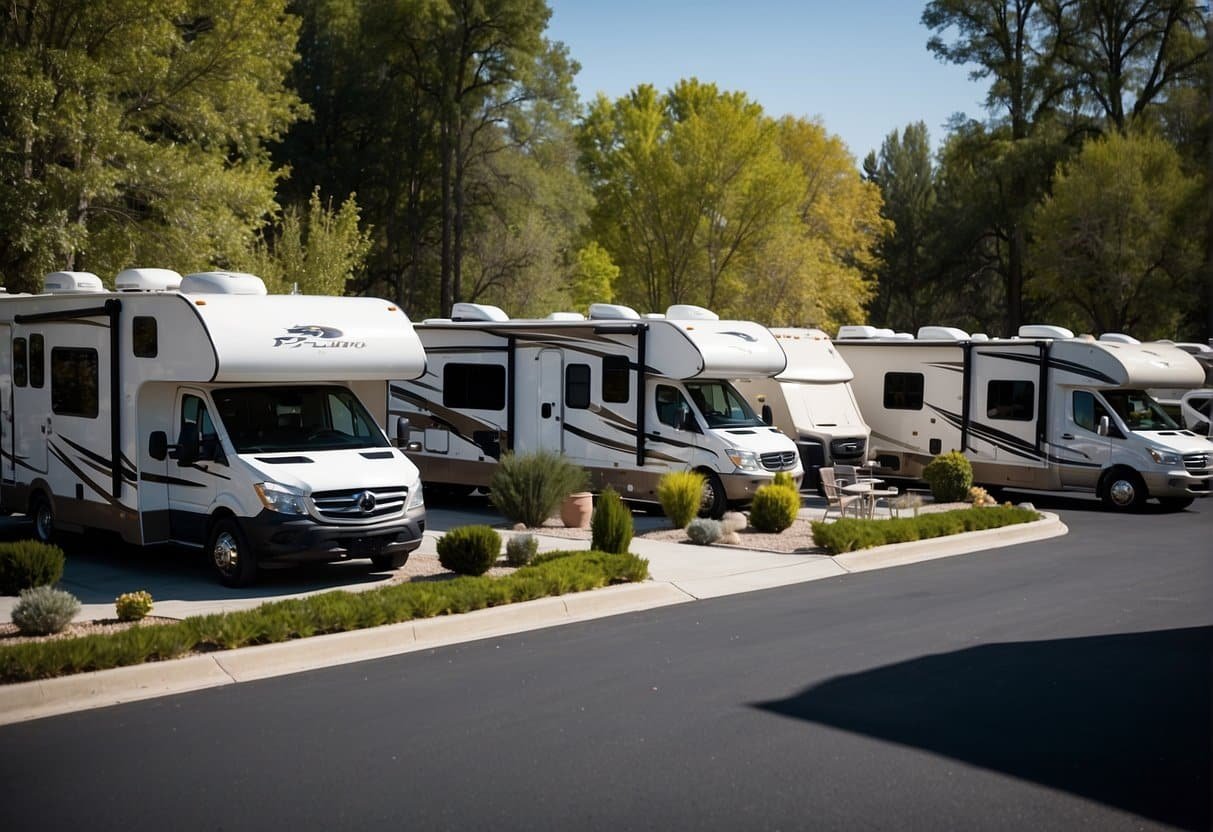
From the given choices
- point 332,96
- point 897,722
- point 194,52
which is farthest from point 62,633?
point 332,96

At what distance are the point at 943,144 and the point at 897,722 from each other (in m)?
64.8

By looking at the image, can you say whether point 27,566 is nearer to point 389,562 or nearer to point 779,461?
point 389,562

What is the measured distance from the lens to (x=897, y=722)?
8055 mm

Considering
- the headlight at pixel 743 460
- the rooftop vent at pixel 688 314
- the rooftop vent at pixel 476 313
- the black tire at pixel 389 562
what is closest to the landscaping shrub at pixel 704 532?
the headlight at pixel 743 460

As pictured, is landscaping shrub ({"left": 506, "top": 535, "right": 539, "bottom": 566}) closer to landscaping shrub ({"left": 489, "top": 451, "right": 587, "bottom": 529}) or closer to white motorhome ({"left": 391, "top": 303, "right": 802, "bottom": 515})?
landscaping shrub ({"left": 489, "top": 451, "right": 587, "bottom": 529})

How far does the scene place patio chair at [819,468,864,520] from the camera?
60.4ft

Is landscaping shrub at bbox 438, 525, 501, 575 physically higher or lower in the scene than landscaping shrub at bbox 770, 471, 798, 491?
lower

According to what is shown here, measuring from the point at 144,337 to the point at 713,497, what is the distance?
870 centimetres

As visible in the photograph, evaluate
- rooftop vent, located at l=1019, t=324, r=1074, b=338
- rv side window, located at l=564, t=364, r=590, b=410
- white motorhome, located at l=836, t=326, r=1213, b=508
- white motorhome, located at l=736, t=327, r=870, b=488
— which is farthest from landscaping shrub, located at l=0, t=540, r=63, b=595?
rooftop vent, located at l=1019, t=324, r=1074, b=338

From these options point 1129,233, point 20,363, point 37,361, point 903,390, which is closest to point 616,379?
point 903,390

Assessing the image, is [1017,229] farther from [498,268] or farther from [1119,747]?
[1119,747]

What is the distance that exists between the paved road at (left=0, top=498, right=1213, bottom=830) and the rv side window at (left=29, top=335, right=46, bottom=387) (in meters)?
7.21

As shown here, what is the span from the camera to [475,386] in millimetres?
20828

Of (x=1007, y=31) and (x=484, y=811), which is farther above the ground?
(x=1007, y=31)
